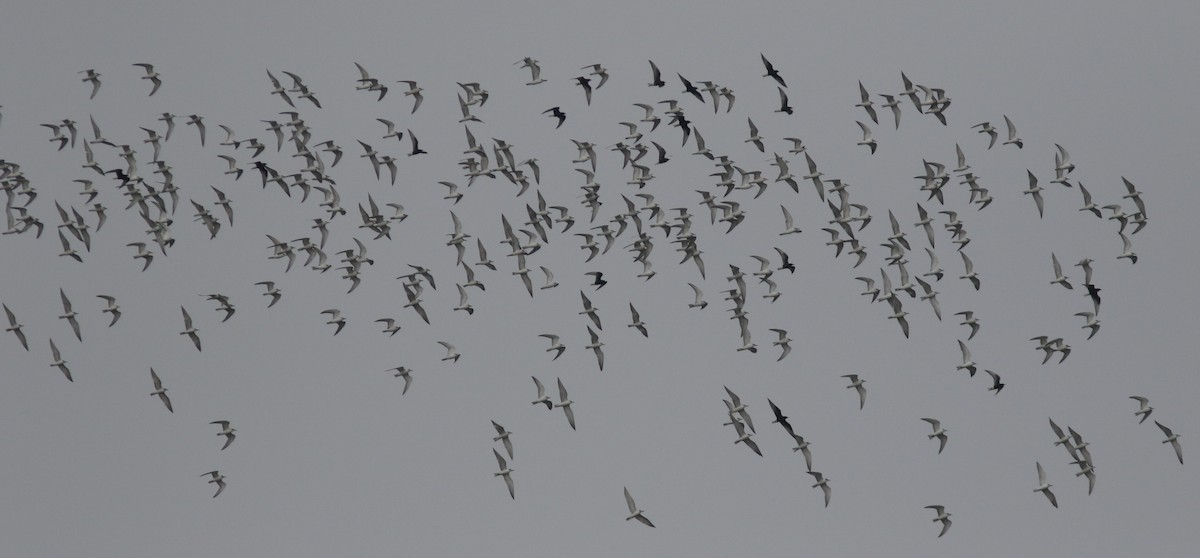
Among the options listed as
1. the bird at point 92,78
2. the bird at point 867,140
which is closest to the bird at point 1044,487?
the bird at point 867,140

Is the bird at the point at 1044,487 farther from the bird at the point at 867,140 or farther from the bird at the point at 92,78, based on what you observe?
the bird at the point at 92,78

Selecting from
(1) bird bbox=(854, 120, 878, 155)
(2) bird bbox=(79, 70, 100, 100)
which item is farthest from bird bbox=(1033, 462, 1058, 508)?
(2) bird bbox=(79, 70, 100, 100)

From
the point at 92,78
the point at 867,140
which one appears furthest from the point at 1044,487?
the point at 92,78

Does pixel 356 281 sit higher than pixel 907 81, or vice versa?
pixel 907 81

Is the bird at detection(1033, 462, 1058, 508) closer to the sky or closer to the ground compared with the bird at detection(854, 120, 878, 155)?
closer to the ground

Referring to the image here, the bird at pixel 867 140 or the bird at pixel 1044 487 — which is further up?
the bird at pixel 867 140

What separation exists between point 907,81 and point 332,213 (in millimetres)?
18821

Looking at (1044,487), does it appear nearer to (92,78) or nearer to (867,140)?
(867,140)

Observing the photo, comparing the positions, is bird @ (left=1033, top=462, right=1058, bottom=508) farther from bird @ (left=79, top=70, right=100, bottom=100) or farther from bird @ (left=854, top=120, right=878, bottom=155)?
bird @ (left=79, top=70, right=100, bottom=100)

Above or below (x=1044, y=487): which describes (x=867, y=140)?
above

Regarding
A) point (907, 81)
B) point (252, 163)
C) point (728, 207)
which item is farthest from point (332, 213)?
point (907, 81)

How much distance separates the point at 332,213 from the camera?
65.6 metres

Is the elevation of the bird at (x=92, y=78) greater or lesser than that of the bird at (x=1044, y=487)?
greater

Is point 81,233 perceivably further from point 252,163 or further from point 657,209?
point 657,209
